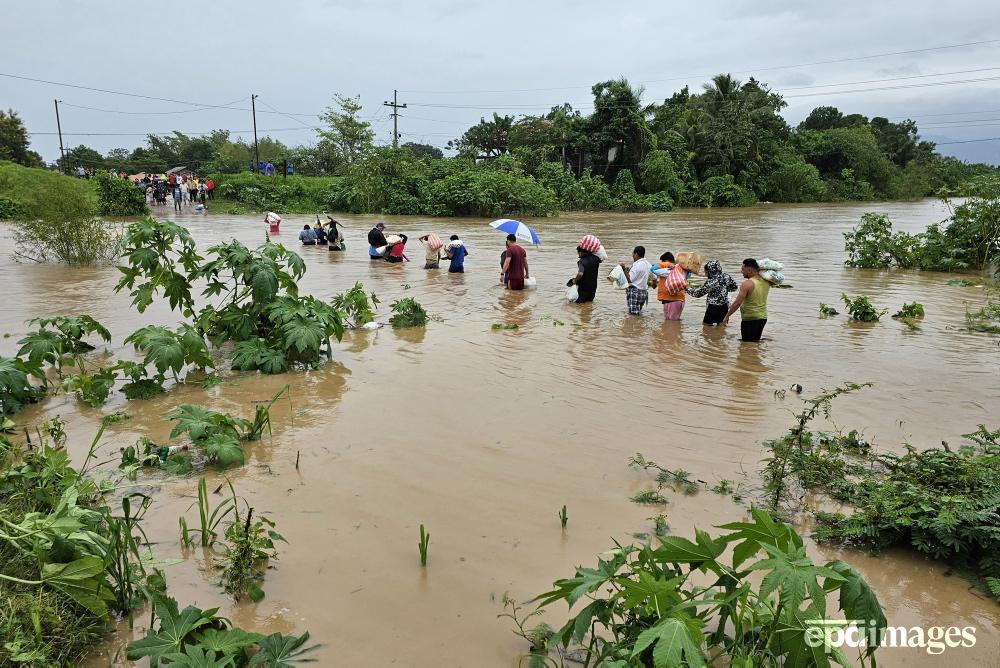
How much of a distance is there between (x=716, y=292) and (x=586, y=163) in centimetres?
3713

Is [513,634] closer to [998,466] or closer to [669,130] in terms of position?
[998,466]

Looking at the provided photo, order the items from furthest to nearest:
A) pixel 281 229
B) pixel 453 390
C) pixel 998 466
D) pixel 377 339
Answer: pixel 281 229, pixel 377 339, pixel 453 390, pixel 998 466

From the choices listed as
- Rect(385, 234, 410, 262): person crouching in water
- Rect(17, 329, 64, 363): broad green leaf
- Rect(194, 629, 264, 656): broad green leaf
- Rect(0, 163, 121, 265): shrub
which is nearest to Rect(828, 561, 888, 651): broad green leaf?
Rect(194, 629, 264, 656): broad green leaf

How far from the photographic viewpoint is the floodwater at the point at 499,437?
329 centimetres

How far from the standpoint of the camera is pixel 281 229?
2688 centimetres

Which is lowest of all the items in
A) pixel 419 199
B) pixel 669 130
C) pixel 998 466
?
pixel 998 466

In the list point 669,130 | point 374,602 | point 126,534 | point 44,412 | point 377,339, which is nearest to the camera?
point 126,534

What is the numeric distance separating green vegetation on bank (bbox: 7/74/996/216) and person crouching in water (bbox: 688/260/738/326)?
2353cm

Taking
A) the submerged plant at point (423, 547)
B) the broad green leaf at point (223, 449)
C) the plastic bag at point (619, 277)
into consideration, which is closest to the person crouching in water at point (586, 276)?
the plastic bag at point (619, 277)

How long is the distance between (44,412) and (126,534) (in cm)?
368

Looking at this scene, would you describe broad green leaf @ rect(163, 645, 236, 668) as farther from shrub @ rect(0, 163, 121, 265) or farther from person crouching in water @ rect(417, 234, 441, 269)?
shrub @ rect(0, 163, 121, 265)

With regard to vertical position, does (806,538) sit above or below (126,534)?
below

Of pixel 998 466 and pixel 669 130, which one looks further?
pixel 669 130

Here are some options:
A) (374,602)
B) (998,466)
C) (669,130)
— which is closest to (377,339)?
(374,602)
